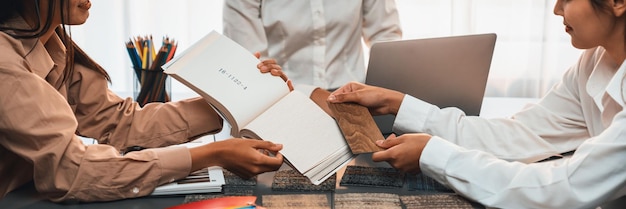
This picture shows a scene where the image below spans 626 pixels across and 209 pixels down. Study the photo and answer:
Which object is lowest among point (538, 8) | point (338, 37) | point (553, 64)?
point (553, 64)

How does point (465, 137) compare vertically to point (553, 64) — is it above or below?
above

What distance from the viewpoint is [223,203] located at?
1.00m

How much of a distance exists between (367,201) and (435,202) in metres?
0.10

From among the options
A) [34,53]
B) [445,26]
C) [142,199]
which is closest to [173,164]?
[142,199]

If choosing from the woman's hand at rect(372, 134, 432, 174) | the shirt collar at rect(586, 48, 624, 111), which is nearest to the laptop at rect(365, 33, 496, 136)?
the shirt collar at rect(586, 48, 624, 111)

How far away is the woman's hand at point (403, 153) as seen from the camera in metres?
1.21

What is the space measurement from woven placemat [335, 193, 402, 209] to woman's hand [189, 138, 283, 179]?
0.15 metres

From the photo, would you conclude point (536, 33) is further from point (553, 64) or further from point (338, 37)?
point (338, 37)

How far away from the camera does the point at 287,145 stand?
120 cm

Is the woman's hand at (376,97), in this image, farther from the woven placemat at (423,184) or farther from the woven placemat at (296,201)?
the woven placemat at (296,201)

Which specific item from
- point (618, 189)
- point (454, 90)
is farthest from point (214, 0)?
point (618, 189)

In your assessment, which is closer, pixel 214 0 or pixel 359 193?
pixel 359 193

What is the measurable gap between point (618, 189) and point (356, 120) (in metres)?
0.45

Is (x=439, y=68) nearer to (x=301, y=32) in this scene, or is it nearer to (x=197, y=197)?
(x=301, y=32)
